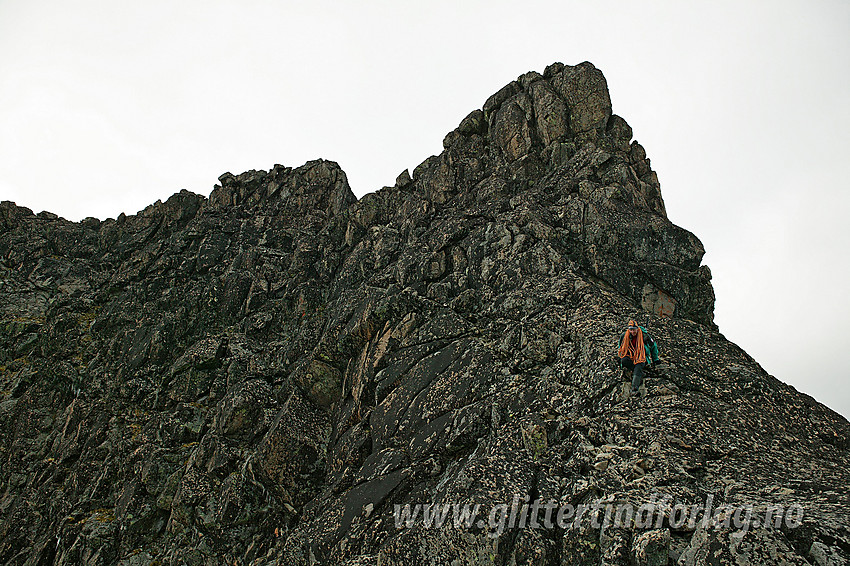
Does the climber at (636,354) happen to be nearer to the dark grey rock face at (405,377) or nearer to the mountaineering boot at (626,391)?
the mountaineering boot at (626,391)

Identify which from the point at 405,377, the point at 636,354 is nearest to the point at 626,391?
the point at 636,354

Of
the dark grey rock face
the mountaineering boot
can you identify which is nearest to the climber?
the mountaineering boot

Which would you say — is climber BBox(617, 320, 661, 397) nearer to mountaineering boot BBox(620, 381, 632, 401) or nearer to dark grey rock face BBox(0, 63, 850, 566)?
mountaineering boot BBox(620, 381, 632, 401)

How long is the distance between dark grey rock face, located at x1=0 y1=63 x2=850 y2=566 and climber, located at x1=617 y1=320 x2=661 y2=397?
660mm

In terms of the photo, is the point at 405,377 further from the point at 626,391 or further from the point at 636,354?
the point at 636,354

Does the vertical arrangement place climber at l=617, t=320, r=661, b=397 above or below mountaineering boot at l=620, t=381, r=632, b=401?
above

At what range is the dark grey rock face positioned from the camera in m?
16.2

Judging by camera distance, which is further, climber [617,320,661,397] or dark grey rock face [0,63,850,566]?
climber [617,320,661,397]

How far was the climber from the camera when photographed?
19.5 metres

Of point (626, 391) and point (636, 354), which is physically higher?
point (636, 354)

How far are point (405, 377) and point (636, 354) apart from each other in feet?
42.3

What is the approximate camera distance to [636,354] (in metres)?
19.7

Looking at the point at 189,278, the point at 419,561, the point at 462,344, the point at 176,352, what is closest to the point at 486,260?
the point at 462,344

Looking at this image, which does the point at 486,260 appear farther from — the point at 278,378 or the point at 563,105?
the point at 563,105
